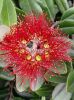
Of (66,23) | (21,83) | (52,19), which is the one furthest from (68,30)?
(21,83)

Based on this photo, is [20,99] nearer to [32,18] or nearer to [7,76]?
[7,76]

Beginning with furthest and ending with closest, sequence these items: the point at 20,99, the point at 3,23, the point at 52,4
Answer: the point at 20,99, the point at 52,4, the point at 3,23

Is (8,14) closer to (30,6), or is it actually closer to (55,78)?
(30,6)

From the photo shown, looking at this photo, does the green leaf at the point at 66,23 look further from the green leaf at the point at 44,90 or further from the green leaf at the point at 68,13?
the green leaf at the point at 44,90

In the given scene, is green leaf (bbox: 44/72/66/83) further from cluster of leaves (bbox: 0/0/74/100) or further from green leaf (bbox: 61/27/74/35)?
green leaf (bbox: 61/27/74/35)

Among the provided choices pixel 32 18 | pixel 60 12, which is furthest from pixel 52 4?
pixel 32 18
